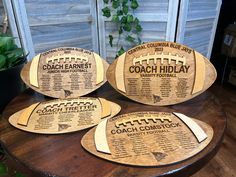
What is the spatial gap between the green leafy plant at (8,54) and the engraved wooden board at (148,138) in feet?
1.74

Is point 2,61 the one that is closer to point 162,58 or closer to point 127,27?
point 162,58

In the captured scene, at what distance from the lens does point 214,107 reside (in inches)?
25.2

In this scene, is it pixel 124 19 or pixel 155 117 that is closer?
pixel 155 117

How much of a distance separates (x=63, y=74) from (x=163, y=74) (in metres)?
0.36

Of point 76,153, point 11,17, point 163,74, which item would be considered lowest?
point 76,153

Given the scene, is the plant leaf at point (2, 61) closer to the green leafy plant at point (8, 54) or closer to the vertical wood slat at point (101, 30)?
the green leafy plant at point (8, 54)

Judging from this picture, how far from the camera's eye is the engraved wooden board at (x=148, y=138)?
0.43m

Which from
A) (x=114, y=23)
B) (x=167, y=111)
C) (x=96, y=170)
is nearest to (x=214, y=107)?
(x=167, y=111)

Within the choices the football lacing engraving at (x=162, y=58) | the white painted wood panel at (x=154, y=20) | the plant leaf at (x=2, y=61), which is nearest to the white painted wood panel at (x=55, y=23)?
the white painted wood panel at (x=154, y=20)

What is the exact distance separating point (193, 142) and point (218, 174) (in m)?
0.96

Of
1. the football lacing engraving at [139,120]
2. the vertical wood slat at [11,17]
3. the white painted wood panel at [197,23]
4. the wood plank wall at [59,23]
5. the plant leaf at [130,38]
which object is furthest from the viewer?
the plant leaf at [130,38]

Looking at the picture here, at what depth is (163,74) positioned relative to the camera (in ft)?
2.06

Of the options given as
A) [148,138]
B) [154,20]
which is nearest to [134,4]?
[154,20]

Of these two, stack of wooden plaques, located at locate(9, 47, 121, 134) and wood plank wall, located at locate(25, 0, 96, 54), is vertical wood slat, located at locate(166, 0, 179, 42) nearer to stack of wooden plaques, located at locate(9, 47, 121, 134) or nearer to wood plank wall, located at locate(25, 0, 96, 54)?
wood plank wall, located at locate(25, 0, 96, 54)
